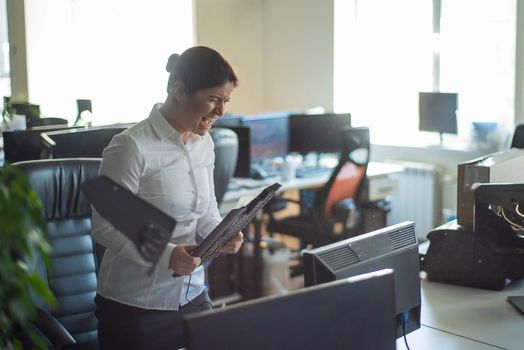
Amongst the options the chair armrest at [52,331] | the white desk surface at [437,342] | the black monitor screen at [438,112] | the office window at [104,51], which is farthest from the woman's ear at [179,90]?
the office window at [104,51]

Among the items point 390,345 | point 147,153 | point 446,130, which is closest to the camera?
point 390,345

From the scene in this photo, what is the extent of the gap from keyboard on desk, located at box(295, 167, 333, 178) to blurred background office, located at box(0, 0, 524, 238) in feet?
2.73

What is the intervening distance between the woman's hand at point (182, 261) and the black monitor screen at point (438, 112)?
394 cm

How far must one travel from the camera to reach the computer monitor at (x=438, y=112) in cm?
558

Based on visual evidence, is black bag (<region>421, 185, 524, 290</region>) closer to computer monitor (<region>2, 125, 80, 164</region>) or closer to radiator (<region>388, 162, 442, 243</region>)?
computer monitor (<region>2, 125, 80, 164</region>)

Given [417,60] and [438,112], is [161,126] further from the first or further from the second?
[417,60]

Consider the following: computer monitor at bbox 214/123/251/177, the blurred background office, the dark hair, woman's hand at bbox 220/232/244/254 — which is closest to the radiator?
the blurred background office

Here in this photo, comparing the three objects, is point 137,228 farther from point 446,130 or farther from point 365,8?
point 365,8

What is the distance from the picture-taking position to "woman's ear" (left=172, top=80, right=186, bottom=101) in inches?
83.4

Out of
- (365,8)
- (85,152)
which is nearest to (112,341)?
(85,152)

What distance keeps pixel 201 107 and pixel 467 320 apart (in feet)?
3.38

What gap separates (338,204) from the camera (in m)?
5.01

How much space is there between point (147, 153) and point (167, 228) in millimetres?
915

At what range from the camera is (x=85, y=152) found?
3.56 metres
